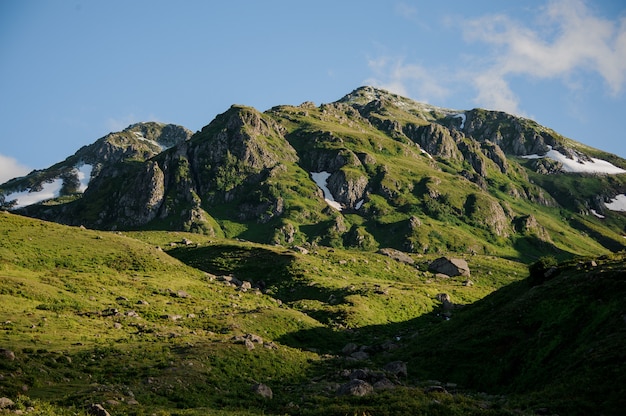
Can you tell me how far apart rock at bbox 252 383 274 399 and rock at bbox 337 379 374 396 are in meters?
6.12

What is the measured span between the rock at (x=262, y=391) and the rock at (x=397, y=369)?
1651 cm

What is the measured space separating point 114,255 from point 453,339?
247 ft

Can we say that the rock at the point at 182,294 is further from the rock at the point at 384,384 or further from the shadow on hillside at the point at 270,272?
the rock at the point at 384,384

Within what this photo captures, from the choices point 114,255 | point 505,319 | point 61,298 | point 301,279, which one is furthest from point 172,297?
point 505,319

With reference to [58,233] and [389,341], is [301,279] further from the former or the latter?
[58,233]

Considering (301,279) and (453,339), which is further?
(301,279)

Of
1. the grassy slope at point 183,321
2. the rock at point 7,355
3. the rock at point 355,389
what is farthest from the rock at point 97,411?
the rock at point 355,389

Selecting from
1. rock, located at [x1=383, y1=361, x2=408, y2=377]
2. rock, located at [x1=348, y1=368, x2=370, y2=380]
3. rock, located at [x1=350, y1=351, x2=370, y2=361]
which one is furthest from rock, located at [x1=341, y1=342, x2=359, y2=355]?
rock, located at [x1=348, y1=368, x2=370, y2=380]

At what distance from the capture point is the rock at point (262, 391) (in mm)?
41500

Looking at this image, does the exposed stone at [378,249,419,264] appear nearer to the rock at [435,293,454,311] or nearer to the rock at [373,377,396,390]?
the rock at [435,293,454,311]

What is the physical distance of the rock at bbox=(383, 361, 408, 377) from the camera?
54006 millimetres

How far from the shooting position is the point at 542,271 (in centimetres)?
6650

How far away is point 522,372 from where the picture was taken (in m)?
45.9

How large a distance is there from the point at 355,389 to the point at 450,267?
12712 cm
